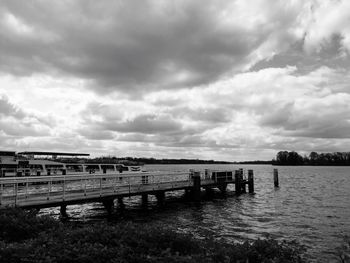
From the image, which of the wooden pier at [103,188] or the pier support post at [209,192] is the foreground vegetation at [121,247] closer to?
the wooden pier at [103,188]

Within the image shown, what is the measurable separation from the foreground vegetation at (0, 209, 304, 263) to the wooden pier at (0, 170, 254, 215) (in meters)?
7.04

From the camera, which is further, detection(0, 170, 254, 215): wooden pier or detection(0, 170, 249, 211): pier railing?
detection(0, 170, 254, 215): wooden pier

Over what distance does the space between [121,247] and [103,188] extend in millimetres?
19278

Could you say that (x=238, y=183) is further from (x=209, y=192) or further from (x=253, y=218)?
(x=253, y=218)

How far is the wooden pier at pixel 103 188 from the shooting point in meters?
19.9

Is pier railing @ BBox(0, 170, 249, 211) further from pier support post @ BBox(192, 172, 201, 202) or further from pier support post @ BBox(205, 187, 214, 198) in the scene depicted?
pier support post @ BBox(205, 187, 214, 198)

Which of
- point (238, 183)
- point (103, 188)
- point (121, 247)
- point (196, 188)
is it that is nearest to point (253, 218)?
point (196, 188)

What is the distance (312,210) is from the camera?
30.9 meters

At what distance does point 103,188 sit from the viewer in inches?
1089

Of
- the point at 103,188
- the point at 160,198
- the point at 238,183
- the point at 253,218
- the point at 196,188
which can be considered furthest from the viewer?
the point at 238,183

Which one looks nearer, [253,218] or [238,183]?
[253,218]

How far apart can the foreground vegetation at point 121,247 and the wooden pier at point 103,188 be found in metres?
7.04

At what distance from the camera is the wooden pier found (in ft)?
65.4

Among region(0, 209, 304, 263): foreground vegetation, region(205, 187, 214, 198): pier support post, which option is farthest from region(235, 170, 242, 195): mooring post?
region(0, 209, 304, 263): foreground vegetation
